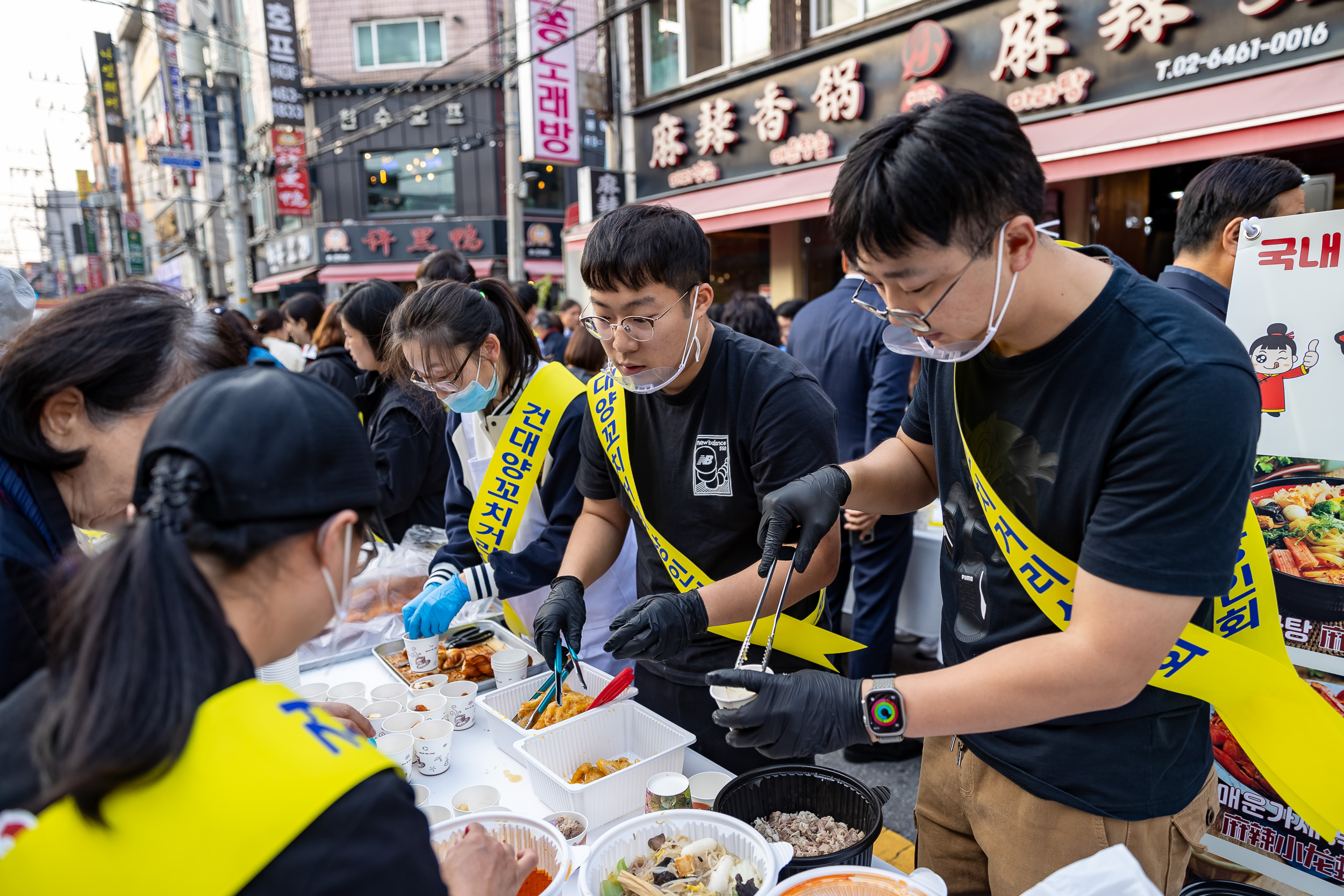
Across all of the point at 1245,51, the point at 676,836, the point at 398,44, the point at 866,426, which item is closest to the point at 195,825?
the point at 676,836

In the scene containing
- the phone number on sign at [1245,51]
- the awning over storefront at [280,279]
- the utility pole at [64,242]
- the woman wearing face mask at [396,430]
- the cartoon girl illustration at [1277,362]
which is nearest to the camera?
the cartoon girl illustration at [1277,362]

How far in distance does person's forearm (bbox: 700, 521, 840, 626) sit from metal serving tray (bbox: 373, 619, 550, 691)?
76cm

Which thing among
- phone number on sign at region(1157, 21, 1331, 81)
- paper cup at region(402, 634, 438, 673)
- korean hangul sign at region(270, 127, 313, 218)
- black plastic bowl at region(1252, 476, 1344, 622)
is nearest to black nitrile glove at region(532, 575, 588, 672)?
paper cup at region(402, 634, 438, 673)

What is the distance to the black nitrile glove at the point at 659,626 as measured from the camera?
1.73m

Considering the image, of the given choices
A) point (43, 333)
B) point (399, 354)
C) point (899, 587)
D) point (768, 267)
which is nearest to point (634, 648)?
point (43, 333)

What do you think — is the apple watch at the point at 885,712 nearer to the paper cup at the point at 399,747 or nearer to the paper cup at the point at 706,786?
the paper cup at the point at 706,786

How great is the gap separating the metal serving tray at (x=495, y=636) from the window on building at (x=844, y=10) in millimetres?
6930

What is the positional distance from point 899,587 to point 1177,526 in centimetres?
286

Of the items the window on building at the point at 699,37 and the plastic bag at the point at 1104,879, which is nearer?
the plastic bag at the point at 1104,879

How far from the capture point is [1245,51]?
496cm

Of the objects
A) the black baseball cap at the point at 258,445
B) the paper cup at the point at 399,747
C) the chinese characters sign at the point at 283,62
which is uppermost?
the chinese characters sign at the point at 283,62

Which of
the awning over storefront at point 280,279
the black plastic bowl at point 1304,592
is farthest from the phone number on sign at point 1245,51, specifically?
the awning over storefront at point 280,279

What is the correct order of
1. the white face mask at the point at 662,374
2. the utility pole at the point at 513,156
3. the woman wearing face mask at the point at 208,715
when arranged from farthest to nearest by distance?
the utility pole at the point at 513,156 → the white face mask at the point at 662,374 → the woman wearing face mask at the point at 208,715

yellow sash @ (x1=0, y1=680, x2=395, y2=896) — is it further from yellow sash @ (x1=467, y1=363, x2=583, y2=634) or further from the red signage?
the red signage
